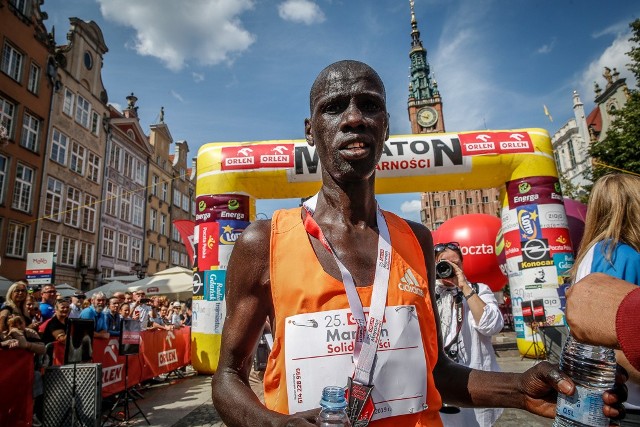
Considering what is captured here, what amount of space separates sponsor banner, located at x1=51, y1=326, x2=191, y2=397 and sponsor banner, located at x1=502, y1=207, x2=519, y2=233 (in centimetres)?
761

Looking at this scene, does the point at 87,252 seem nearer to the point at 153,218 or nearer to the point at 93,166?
the point at 93,166

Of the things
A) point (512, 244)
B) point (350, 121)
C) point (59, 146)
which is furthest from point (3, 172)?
point (350, 121)

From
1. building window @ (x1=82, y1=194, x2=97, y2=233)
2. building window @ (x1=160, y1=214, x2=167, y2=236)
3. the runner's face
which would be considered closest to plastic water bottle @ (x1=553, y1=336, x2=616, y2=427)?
the runner's face

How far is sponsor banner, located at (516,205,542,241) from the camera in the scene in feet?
27.0

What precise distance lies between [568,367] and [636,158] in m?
17.6

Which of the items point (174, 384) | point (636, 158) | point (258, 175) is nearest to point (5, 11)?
point (258, 175)

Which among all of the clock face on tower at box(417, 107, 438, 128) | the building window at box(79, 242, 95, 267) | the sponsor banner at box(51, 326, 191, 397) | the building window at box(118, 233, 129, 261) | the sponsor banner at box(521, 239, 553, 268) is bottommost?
the sponsor banner at box(51, 326, 191, 397)

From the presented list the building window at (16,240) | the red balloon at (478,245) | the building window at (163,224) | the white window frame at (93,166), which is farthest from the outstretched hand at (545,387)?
the building window at (163,224)

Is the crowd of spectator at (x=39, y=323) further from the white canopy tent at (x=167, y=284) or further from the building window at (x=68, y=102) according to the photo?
the building window at (x=68, y=102)

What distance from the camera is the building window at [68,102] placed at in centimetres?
2069

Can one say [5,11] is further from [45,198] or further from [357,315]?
[357,315]

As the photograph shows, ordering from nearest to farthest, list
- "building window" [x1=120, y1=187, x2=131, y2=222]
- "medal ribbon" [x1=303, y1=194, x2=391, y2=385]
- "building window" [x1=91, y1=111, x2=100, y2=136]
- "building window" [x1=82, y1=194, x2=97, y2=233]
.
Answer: "medal ribbon" [x1=303, y1=194, x2=391, y2=385]
"building window" [x1=82, y1=194, x2=97, y2=233]
"building window" [x1=91, y1=111, x2=100, y2=136]
"building window" [x1=120, y1=187, x2=131, y2=222]

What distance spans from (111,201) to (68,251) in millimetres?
5140

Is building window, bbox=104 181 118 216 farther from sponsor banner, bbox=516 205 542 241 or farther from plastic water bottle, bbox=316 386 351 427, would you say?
plastic water bottle, bbox=316 386 351 427
